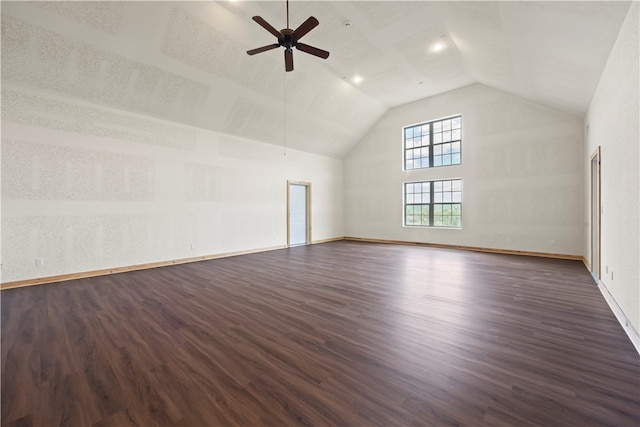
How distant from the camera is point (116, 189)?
201 inches

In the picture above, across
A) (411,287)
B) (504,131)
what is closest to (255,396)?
(411,287)

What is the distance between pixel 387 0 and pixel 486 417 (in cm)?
500

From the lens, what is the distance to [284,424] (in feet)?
4.67

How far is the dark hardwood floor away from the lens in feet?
4.99

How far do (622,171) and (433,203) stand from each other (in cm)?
542

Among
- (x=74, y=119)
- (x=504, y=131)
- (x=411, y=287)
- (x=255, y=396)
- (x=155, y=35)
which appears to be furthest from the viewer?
(x=504, y=131)

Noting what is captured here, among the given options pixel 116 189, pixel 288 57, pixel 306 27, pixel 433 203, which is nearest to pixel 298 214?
pixel 433 203

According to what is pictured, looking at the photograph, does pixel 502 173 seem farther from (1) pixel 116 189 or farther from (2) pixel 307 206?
(1) pixel 116 189

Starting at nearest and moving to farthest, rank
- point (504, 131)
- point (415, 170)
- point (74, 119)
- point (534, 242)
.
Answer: point (74, 119), point (534, 242), point (504, 131), point (415, 170)

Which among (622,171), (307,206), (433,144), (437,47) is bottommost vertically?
(307,206)

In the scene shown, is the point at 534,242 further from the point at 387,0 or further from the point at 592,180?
the point at 387,0

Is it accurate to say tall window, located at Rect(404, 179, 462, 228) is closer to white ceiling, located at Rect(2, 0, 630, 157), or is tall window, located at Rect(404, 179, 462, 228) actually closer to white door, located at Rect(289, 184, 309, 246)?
white ceiling, located at Rect(2, 0, 630, 157)

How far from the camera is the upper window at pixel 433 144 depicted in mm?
7734

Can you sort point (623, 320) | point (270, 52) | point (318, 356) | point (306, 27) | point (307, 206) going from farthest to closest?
1. point (307, 206)
2. point (270, 52)
3. point (306, 27)
4. point (623, 320)
5. point (318, 356)
